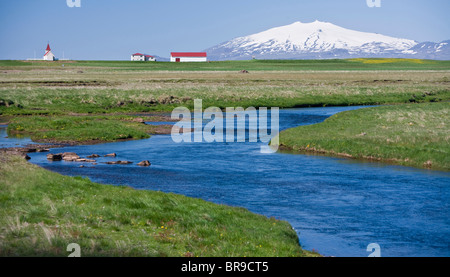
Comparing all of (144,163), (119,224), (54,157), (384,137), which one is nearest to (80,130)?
(54,157)

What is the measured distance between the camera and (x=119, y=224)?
14859 mm

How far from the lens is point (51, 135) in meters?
38.6

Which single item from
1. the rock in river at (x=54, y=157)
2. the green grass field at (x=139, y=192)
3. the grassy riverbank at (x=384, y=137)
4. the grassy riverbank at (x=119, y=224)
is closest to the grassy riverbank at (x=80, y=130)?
the green grass field at (x=139, y=192)

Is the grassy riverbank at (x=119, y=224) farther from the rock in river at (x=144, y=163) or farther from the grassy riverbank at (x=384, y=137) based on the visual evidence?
the grassy riverbank at (x=384, y=137)

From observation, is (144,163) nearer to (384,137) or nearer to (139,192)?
(139,192)

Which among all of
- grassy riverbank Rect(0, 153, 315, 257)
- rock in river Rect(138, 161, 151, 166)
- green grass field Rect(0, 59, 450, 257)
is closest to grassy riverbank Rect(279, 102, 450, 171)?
green grass field Rect(0, 59, 450, 257)

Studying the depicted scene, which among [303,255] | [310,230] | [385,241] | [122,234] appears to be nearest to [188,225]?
[122,234]

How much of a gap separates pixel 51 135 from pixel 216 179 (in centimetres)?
1787

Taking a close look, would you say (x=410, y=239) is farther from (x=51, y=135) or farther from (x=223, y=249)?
(x=51, y=135)

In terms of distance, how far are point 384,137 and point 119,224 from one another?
22.5 m

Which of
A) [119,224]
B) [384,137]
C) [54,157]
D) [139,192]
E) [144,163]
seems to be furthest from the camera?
[384,137]

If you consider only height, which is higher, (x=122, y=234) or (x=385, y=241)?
(x=122, y=234)

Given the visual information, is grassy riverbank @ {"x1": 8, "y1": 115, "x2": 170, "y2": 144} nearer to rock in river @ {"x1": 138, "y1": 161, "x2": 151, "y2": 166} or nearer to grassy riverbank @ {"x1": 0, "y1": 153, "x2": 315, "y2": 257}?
rock in river @ {"x1": 138, "y1": 161, "x2": 151, "y2": 166}

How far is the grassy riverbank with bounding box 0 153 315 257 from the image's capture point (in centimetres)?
1269
